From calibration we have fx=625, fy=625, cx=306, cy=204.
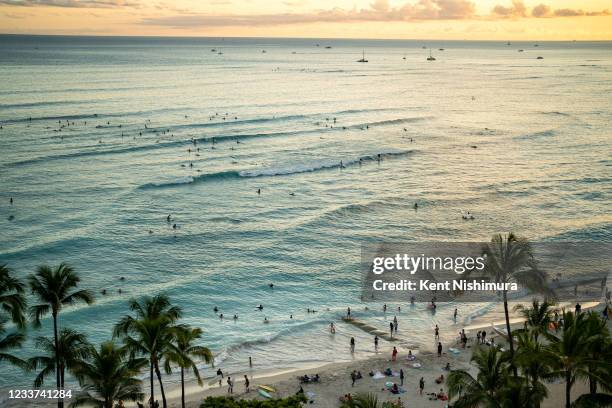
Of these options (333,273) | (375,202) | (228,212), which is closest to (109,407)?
(333,273)

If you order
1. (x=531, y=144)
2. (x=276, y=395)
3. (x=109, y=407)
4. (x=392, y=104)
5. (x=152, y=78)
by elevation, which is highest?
(x=152, y=78)

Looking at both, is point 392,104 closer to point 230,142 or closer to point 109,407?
point 230,142

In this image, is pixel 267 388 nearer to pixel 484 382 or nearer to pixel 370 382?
pixel 370 382

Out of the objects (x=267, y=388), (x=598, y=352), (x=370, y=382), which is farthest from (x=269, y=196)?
(x=598, y=352)

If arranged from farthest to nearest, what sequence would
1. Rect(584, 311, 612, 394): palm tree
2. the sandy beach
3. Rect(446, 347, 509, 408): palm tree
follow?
1. the sandy beach
2. Rect(446, 347, 509, 408): palm tree
3. Rect(584, 311, 612, 394): palm tree

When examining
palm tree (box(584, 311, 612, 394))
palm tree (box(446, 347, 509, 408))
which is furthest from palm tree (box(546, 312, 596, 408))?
palm tree (box(446, 347, 509, 408))

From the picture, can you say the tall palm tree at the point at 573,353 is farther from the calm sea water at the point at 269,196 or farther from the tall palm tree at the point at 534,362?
the calm sea water at the point at 269,196

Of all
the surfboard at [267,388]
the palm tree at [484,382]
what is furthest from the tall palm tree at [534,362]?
the surfboard at [267,388]

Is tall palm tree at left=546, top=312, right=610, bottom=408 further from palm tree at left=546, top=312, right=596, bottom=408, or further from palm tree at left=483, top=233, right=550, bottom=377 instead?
palm tree at left=483, top=233, right=550, bottom=377
